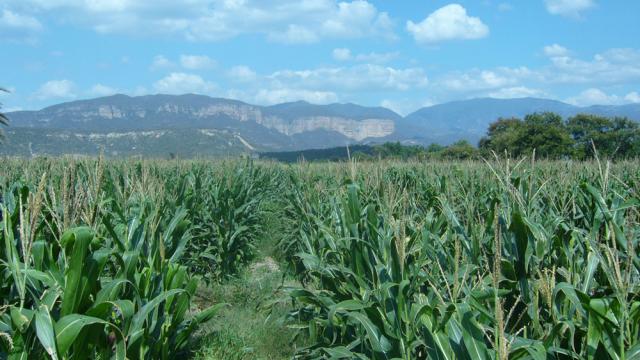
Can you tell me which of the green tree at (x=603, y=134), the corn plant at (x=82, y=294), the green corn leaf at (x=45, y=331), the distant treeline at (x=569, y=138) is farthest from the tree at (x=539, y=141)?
the green corn leaf at (x=45, y=331)

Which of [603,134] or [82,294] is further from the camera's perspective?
[603,134]

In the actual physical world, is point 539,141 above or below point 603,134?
below

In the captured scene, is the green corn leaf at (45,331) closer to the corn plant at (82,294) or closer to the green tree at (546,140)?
the corn plant at (82,294)

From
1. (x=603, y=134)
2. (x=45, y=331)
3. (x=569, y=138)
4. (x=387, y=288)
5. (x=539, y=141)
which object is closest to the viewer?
(x=45, y=331)

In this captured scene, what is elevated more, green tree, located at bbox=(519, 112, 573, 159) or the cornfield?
the cornfield

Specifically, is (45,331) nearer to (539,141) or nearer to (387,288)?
(387,288)

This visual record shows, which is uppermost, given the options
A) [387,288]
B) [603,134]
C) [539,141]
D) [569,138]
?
[387,288]

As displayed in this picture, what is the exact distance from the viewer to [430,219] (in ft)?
14.7

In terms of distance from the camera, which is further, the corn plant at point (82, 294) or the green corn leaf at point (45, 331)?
the corn plant at point (82, 294)

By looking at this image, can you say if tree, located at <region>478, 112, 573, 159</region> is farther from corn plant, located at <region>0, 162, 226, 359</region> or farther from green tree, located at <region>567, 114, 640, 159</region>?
corn plant, located at <region>0, 162, 226, 359</region>

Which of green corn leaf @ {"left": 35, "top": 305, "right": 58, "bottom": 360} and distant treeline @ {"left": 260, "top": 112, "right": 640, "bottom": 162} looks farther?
distant treeline @ {"left": 260, "top": 112, "right": 640, "bottom": 162}

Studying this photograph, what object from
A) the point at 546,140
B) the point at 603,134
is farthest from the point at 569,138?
the point at 603,134

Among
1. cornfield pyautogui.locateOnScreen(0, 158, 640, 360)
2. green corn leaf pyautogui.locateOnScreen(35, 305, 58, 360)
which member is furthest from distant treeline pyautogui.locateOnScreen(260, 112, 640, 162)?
green corn leaf pyautogui.locateOnScreen(35, 305, 58, 360)

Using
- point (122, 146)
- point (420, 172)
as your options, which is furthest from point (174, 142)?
point (420, 172)
